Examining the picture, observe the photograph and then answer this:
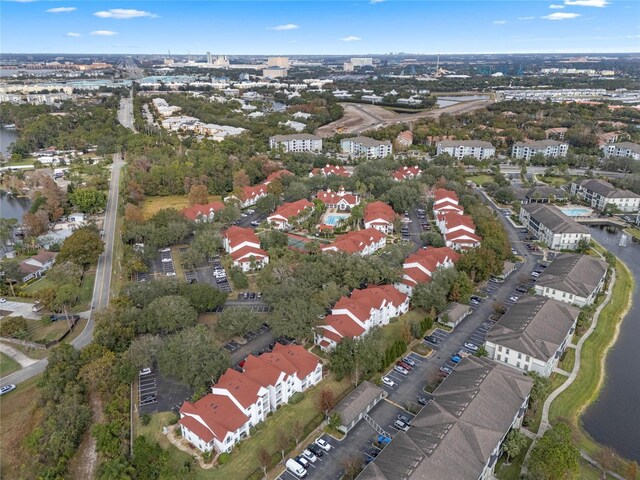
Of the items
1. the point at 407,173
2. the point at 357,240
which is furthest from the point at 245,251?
the point at 407,173

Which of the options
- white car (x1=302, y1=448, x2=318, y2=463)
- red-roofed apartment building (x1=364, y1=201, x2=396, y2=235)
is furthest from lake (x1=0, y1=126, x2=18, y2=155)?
white car (x1=302, y1=448, x2=318, y2=463)

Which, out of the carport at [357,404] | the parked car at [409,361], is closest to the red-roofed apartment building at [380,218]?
the parked car at [409,361]

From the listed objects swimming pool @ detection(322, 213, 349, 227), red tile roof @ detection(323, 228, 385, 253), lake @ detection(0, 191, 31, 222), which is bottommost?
lake @ detection(0, 191, 31, 222)

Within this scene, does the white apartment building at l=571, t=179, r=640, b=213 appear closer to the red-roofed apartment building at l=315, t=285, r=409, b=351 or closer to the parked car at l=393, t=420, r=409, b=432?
the red-roofed apartment building at l=315, t=285, r=409, b=351

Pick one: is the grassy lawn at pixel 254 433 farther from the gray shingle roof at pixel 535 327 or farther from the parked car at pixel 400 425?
the gray shingle roof at pixel 535 327

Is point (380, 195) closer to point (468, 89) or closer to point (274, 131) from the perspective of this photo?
point (274, 131)

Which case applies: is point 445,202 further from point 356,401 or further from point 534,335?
point 356,401

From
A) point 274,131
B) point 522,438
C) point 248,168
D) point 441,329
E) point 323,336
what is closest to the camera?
point 522,438

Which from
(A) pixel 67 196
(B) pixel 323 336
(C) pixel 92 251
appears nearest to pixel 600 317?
(B) pixel 323 336
